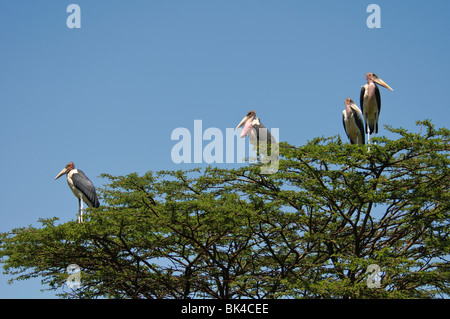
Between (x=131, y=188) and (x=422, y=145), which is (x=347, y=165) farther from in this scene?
(x=131, y=188)

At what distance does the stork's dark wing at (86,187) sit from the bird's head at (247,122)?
4.60m

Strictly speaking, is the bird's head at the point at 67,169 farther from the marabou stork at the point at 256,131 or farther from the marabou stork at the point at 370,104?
the marabou stork at the point at 370,104

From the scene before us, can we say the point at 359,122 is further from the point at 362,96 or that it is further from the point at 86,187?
the point at 86,187

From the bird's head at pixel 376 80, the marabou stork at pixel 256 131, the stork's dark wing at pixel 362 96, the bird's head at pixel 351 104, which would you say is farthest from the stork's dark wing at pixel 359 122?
the marabou stork at pixel 256 131

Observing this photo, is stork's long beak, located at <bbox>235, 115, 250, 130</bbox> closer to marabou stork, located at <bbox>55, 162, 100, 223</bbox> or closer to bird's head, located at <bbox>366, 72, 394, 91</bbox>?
bird's head, located at <bbox>366, 72, 394, 91</bbox>

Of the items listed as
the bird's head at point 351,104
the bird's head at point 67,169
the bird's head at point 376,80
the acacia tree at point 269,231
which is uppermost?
the bird's head at point 376,80

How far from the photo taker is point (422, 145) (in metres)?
13.5

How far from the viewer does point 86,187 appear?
711 inches

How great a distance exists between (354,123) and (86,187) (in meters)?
7.98

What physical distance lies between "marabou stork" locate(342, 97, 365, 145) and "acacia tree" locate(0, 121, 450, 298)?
3079 millimetres

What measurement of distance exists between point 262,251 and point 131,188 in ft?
12.1

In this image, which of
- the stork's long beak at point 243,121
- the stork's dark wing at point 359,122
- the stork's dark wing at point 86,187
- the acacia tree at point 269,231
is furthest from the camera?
the stork's long beak at point 243,121

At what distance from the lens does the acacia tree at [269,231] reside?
44.7 feet

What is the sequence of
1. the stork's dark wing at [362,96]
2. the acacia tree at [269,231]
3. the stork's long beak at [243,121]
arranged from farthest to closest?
the stork's long beak at [243,121], the stork's dark wing at [362,96], the acacia tree at [269,231]
